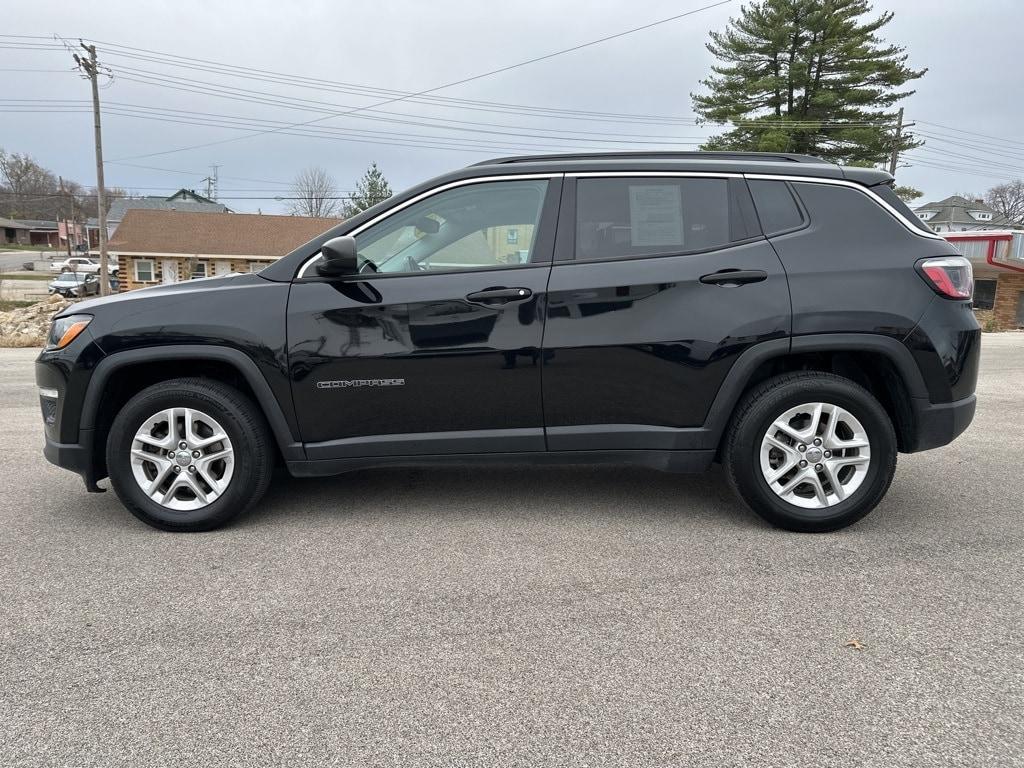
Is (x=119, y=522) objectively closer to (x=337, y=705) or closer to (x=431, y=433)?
(x=431, y=433)

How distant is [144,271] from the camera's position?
145 ft

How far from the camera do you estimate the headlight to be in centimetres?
404

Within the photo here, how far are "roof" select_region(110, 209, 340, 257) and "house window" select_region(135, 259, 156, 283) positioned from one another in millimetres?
872

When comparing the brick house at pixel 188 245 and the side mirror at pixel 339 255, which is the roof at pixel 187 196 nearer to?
the brick house at pixel 188 245

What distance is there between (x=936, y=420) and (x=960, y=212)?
10406 cm

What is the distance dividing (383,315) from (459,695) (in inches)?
78.5

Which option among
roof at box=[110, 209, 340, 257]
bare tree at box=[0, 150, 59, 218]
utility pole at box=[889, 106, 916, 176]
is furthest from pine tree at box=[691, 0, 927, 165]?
bare tree at box=[0, 150, 59, 218]

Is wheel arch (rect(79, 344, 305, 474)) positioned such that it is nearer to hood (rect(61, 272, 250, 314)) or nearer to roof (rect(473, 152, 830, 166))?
hood (rect(61, 272, 250, 314))

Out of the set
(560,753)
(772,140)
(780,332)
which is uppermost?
(772,140)

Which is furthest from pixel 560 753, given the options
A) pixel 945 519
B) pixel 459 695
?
pixel 945 519

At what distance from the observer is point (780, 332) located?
3.91 meters

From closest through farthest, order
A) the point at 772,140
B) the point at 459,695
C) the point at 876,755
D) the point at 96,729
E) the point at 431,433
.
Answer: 1. the point at 876,755
2. the point at 96,729
3. the point at 459,695
4. the point at 431,433
5. the point at 772,140

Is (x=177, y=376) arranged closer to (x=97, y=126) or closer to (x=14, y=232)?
(x=97, y=126)

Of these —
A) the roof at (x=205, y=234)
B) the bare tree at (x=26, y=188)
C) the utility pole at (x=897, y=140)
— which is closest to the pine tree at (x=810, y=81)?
the utility pole at (x=897, y=140)
